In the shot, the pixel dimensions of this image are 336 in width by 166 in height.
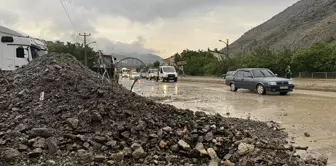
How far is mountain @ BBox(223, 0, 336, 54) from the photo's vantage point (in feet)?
276

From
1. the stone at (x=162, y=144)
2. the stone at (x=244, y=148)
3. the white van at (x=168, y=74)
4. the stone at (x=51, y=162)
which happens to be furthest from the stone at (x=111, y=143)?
the white van at (x=168, y=74)

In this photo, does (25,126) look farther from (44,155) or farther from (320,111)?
(320,111)

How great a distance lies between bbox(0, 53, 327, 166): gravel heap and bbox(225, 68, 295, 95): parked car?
11730 mm

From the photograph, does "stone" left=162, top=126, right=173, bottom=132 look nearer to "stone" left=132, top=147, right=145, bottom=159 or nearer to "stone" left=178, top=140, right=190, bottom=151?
"stone" left=178, top=140, right=190, bottom=151

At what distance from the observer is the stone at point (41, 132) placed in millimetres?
6402

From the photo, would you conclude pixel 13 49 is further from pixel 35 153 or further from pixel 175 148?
pixel 175 148

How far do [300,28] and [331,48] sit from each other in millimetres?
71827

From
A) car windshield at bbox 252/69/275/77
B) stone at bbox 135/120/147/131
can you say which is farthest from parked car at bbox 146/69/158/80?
stone at bbox 135/120/147/131

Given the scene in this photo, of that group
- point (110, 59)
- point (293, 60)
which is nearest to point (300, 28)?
point (293, 60)

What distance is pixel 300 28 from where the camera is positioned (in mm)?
107812

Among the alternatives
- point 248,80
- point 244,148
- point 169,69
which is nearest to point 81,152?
point 244,148

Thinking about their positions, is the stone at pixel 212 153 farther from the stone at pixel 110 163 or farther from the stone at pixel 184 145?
the stone at pixel 110 163

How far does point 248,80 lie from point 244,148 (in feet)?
51.8

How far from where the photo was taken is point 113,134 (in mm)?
6547
